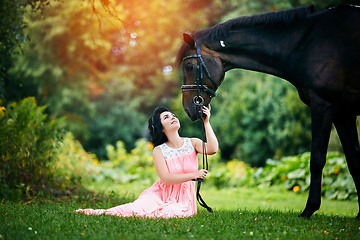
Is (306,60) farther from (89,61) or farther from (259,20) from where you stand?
(89,61)

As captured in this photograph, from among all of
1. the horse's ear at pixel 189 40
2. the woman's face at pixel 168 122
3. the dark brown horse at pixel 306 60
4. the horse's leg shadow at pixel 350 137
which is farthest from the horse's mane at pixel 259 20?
the horse's leg shadow at pixel 350 137

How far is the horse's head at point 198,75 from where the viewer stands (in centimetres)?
361

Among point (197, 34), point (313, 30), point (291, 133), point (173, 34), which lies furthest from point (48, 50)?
point (313, 30)

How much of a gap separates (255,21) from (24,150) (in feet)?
14.1

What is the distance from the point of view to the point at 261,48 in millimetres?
3641

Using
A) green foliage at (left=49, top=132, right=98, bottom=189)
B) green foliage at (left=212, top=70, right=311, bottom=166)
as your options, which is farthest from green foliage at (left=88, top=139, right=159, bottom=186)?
green foliage at (left=212, top=70, right=311, bottom=166)

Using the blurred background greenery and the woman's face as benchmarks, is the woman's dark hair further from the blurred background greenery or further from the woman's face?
the blurred background greenery

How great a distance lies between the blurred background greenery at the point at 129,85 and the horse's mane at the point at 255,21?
4.70 metres

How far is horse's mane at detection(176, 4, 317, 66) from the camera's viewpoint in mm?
3547

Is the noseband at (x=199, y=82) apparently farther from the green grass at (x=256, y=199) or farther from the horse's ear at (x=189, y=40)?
the green grass at (x=256, y=199)

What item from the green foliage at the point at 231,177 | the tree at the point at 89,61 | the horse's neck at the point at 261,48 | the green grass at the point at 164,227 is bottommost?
the green foliage at the point at 231,177

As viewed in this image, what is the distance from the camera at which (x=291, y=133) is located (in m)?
11.5

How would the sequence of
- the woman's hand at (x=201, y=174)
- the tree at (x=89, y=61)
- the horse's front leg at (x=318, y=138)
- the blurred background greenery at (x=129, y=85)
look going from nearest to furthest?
the horse's front leg at (x=318, y=138), the woman's hand at (x=201, y=174), the blurred background greenery at (x=129, y=85), the tree at (x=89, y=61)

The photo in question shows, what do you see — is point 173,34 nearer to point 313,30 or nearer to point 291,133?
point 291,133
